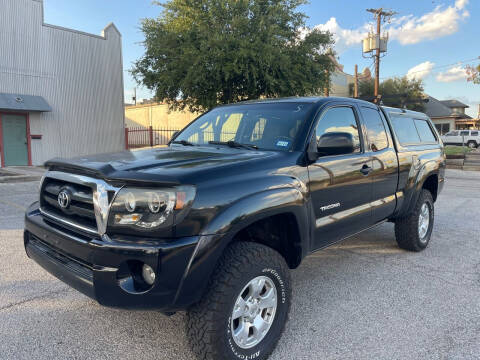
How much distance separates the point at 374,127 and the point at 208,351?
9.65ft

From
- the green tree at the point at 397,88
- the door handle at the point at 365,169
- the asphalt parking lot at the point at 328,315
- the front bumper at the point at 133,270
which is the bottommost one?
the asphalt parking lot at the point at 328,315

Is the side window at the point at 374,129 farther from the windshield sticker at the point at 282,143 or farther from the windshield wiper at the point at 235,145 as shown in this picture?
the windshield wiper at the point at 235,145

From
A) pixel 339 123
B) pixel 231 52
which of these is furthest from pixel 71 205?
pixel 231 52

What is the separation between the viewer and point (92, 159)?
9.05 feet

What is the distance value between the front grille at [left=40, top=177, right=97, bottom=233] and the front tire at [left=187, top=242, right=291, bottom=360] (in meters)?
0.83

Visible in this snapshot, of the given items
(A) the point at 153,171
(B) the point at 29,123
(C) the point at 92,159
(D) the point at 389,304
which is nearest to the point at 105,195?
(A) the point at 153,171

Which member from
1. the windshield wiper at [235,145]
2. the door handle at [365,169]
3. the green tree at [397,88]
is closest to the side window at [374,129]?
the door handle at [365,169]

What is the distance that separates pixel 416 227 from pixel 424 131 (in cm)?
150

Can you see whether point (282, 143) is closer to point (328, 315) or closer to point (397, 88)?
point (328, 315)

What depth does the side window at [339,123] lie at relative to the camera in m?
3.37

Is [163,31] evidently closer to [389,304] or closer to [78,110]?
[78,110]

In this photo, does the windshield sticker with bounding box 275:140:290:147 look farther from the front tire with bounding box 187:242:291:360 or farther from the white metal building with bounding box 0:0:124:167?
the white metal building with bounding box 0:0:124:167

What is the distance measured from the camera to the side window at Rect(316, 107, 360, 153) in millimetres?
3367

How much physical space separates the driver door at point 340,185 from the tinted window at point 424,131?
6.12ft
